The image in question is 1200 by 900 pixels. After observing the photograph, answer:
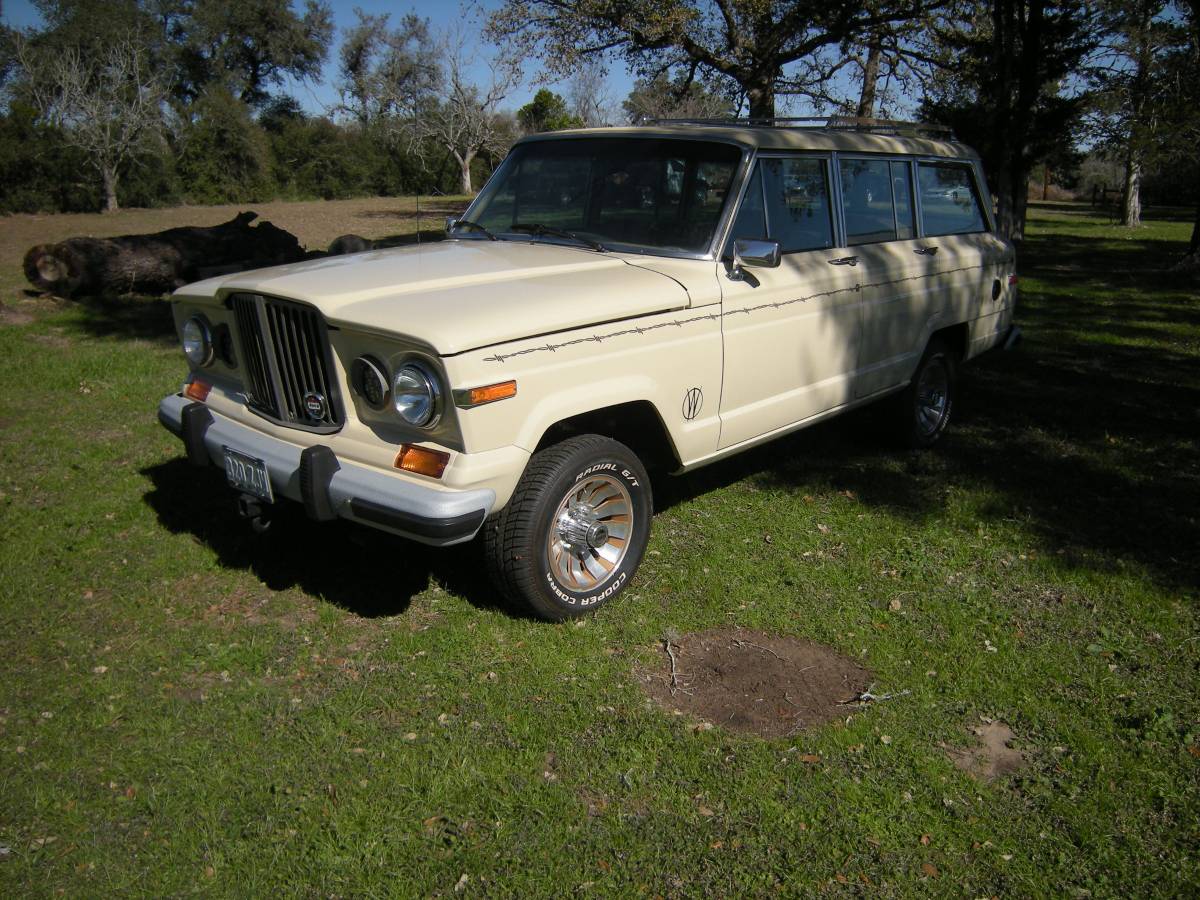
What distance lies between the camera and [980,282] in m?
6.43

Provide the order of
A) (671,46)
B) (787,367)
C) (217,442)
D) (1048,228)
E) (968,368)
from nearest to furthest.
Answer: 1. (217,442)
2. (787,367)
3. (968,368)
4. (671,46)
5. (1048,228)

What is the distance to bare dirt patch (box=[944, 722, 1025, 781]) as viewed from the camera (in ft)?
10.9

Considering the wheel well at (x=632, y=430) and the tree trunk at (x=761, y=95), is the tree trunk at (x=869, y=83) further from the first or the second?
the wheel well at (x=632, y=430)

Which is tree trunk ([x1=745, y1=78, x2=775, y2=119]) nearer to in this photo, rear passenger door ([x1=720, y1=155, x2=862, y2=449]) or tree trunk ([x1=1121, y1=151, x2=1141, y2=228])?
tree trunk ([x1=1121, y1=151, x2=1141, y2=228])

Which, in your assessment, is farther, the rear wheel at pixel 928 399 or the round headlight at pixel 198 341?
the rear wheel at pixel 928 399

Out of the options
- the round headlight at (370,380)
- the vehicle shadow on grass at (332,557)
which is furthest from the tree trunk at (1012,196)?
the round headlight at (370,380)

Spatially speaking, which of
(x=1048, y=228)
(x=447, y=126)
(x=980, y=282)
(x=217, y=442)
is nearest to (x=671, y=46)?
(x=1048, y=228)

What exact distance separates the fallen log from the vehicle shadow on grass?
22.3 ft

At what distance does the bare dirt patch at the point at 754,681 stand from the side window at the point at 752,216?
1.96 metres

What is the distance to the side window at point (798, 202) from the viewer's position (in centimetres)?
484

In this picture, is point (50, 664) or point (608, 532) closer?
point (50, 664)

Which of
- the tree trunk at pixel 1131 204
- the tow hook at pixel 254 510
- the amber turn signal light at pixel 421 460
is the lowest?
the tow hook at pixel 254 510

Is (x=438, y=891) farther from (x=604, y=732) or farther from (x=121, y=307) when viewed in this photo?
(x=121, y=307)

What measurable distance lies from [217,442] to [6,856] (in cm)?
184
